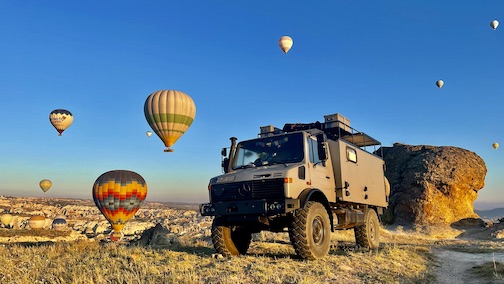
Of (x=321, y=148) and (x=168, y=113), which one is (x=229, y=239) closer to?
(x=321, y=148)

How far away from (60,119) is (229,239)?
134 feet

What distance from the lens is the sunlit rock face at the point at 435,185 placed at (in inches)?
1361

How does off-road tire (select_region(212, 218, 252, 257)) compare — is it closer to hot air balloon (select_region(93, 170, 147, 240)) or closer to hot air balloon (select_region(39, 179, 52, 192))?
hot air balloon (select_region(93, 170, 147, 240))

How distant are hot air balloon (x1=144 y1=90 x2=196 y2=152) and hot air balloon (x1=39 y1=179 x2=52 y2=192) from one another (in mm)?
59603

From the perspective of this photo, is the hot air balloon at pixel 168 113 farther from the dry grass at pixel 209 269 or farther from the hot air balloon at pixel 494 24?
the hot air balloon at pixel 494 24

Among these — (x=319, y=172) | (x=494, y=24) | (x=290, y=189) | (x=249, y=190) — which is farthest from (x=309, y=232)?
(x=494, y=24)

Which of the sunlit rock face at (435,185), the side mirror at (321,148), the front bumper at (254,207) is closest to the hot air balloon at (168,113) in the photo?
the front bumper at (254,207)

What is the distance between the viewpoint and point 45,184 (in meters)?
78.7

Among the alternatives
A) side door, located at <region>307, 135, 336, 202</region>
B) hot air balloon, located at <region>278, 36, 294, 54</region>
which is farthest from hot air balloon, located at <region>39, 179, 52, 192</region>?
side door, located at <region>307, 135, 336, 202</region>

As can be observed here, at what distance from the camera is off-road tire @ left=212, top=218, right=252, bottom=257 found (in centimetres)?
1068

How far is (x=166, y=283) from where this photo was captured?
6.85 m

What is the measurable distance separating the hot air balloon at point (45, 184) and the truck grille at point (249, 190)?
7819cm

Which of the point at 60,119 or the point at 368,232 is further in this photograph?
the point at 60,119

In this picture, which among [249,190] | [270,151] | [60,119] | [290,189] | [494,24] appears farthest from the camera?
[60,119]
